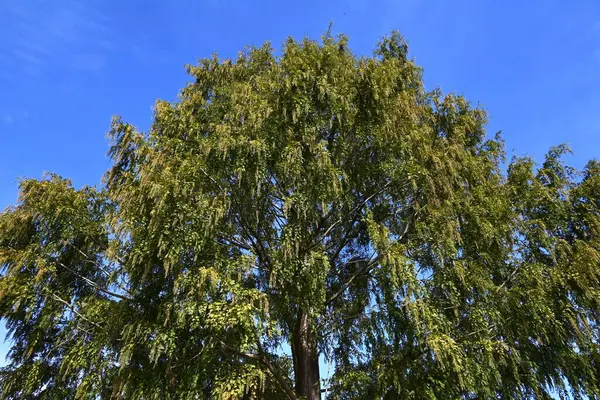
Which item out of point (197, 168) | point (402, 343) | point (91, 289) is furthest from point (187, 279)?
point (91, 289)

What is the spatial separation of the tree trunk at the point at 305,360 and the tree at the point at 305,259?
40 millimetres

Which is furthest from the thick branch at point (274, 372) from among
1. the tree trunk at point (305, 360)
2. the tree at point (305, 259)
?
the tree trunk at point (305, 360)

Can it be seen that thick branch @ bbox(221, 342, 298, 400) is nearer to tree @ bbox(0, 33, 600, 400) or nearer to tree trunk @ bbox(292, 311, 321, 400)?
tree @ bbox(0, 33, 600, 400)

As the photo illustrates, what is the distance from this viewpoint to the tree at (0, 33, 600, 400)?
5773mm

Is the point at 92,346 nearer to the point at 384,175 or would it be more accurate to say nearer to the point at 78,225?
the point at 78,225

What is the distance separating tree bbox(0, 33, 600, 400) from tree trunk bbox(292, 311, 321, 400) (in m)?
0.04

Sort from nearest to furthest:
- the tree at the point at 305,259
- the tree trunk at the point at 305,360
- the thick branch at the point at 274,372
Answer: the tree at the point at 305,259
the thick branch at the point at 274,372
the tree trunk at the point at 305,360

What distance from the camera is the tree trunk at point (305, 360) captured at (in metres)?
7.01

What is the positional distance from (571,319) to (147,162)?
8685 millimetres

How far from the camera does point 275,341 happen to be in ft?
24.7

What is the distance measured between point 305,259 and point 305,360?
2250 mm

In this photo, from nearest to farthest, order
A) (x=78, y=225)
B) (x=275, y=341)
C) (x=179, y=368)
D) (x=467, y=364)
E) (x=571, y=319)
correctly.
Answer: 1. (x=467, y=364)
2. (x=179, y=368)
3. (x=571, y=319)
4. (x=275, y=341)
5. (x=78, y=225)

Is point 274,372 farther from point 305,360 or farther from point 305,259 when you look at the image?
point 305,259

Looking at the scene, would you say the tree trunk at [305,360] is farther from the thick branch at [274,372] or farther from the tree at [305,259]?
the thick branch at [274,372]
